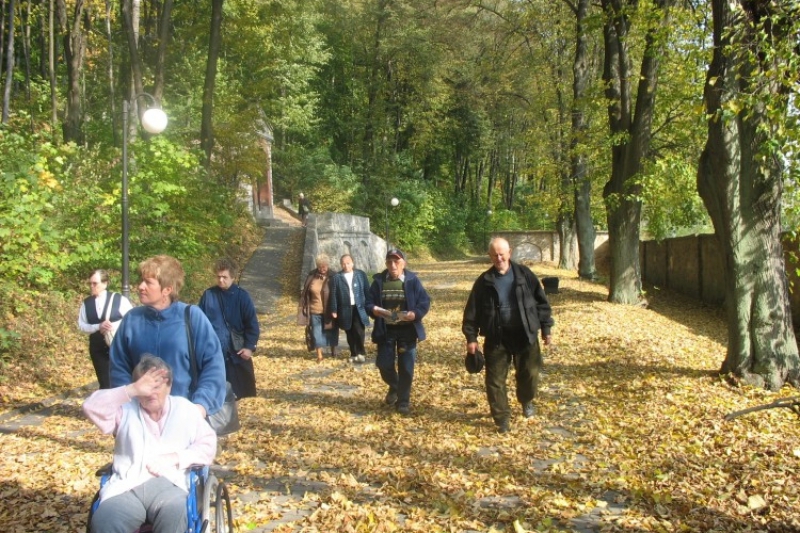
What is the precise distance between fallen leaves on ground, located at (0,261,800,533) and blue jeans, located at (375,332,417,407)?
26cm

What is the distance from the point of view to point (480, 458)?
229 inches

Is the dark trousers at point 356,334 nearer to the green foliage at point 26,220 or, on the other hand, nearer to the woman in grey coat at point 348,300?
the woman in grey coat at point 348,300

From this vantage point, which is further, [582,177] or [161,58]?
[582,177]

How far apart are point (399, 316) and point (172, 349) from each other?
3802 millimetres

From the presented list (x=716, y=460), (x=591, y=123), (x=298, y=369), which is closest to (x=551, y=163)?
(x=591, y=123)

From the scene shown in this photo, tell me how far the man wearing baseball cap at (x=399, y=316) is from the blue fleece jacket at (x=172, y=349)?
3668 mm

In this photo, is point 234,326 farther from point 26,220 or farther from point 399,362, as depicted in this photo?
point 26,220

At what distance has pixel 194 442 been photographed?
3273 millimetres

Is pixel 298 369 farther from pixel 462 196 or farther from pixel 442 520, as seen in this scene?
pixel 462 196

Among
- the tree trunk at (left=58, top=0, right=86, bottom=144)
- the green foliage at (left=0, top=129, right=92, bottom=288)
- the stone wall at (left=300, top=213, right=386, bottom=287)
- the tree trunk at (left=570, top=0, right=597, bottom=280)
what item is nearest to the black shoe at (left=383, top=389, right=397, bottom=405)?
the green foliage at (left=0, top=129, right=92, bottom=288)

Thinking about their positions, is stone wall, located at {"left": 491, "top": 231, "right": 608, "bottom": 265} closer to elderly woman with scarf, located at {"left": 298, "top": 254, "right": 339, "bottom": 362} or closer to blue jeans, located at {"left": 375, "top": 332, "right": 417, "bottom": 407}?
elderly woman with scarf, located at {"left": 298, "top": 254, "right": 339, "bottom": 362}

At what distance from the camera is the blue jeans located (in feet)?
23.8

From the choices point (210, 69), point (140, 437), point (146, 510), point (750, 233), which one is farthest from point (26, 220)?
point (210, 69)

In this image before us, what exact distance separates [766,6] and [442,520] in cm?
610
